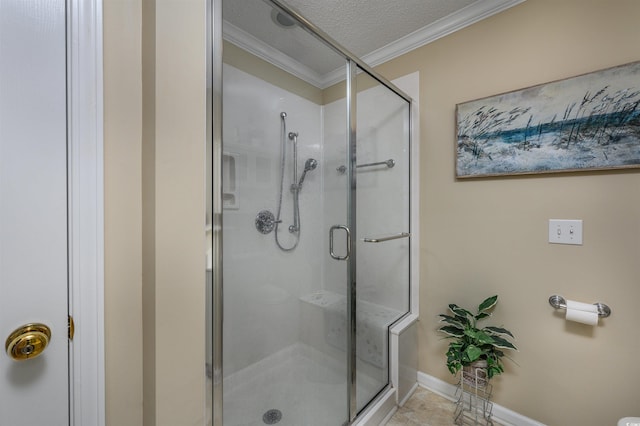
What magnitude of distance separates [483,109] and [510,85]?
17cm

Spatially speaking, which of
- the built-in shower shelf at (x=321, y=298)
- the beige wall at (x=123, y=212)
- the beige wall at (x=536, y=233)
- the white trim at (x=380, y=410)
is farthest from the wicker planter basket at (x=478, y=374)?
the beige wall at (x=123, y=212)

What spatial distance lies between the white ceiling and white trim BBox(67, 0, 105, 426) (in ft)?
1.86

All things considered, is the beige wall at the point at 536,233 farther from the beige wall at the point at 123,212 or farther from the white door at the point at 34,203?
the white door at the point at 34,203

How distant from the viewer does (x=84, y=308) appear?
2.19 ft

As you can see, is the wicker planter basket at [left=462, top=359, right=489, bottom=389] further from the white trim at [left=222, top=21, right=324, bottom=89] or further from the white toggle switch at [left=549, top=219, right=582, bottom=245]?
the white trim at [left=222, top=21, right=324, bottom=89]

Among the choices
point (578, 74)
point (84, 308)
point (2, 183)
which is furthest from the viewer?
point (578, 74)

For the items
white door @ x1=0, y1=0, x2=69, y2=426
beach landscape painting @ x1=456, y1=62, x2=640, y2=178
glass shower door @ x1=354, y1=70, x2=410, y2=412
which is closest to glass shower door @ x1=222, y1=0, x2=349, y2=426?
glass shower door @ x1=354, y1=70, x2=410, y2=412

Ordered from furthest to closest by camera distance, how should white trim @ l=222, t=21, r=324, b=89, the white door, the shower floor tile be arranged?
the shower floor tile < white trim @ l=222, t=21, r=324, b=89 < the white door

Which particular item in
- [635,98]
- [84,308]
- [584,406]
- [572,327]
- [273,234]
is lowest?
[584,406]

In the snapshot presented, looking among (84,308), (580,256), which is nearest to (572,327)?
(580,256)

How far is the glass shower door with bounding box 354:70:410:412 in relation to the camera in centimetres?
157

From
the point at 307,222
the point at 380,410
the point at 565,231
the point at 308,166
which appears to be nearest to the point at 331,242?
the point at 307,222

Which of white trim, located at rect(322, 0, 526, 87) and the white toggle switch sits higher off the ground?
Result: white trim, located at rect(322, 0, 526, 87)

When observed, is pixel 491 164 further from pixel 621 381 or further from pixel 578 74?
pixel 621 381
